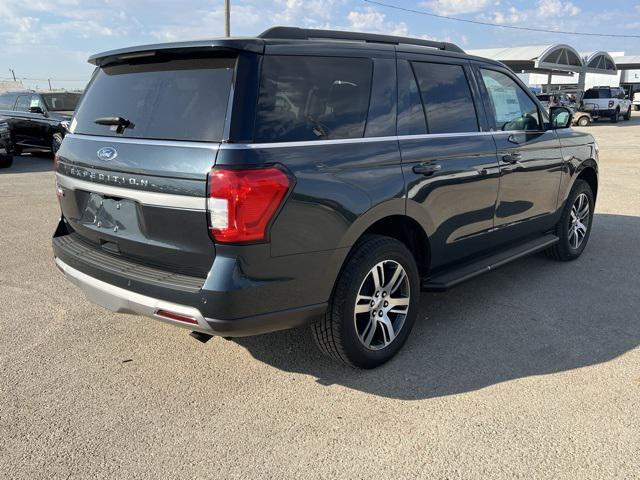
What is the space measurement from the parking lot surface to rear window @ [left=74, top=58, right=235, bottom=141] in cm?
145

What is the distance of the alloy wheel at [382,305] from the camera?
3.29 m

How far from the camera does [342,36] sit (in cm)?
336

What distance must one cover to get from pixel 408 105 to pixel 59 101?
13.4m

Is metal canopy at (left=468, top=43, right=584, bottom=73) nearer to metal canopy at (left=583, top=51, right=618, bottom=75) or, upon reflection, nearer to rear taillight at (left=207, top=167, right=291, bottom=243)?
metal canopy at (left=583, top=51, right=618, bottom=75)

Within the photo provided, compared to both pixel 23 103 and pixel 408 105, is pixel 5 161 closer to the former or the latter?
pixel 23 103

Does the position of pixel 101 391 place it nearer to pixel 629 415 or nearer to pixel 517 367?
pixel 517 367

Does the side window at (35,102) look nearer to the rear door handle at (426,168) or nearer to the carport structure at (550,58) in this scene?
the rear door handle at (426,168)

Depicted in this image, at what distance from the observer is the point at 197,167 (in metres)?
2.58

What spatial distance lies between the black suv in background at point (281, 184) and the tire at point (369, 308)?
11 millimetres

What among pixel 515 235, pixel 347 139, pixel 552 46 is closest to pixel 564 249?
pixel 515 235

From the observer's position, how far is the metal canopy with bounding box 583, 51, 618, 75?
43.2m

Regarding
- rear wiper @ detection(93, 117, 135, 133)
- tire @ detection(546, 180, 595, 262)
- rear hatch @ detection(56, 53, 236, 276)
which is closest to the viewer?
rear hatch @ detection(56, 53, 236, 276)

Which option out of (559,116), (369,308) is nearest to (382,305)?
(369,308)

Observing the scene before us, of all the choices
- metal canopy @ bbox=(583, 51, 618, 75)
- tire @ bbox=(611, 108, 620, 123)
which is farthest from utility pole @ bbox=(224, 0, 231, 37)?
metal canopy @ bbox=(583, 51, 618, 75)
